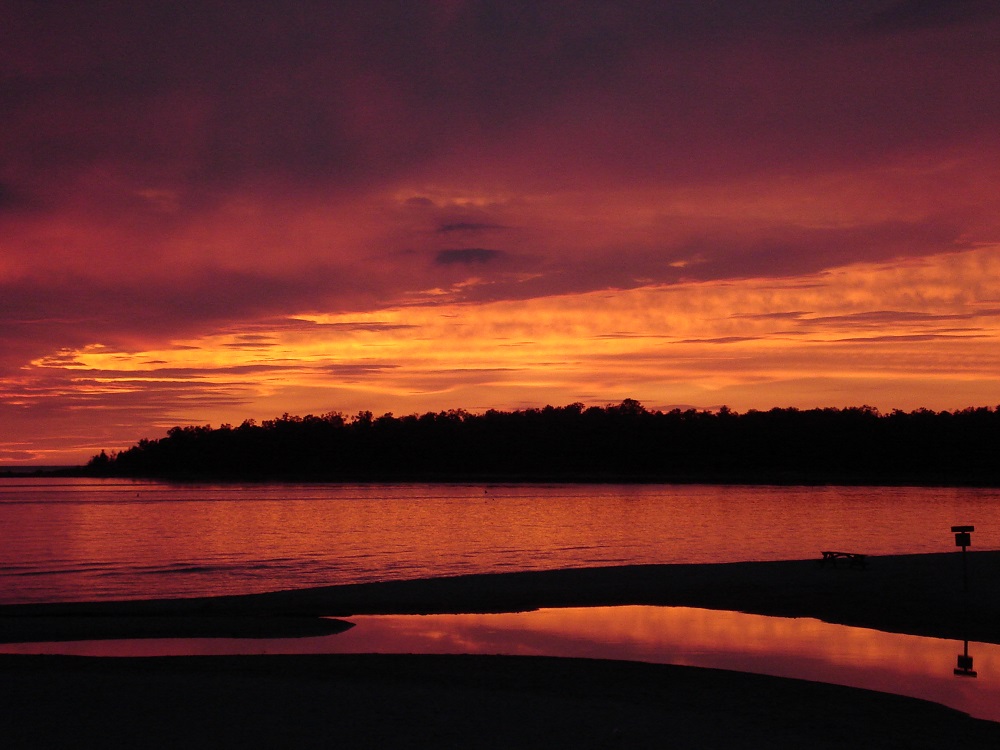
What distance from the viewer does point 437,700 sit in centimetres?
1627

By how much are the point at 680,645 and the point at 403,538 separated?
4026cm

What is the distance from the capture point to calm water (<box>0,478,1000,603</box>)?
40.2 m

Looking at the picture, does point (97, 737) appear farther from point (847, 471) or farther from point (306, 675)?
point (847, 471)

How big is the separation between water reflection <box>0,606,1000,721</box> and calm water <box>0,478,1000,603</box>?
38.0 ft

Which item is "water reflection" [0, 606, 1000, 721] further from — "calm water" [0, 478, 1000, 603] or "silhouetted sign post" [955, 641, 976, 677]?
"calm water" [0, 478, 1000, 603]

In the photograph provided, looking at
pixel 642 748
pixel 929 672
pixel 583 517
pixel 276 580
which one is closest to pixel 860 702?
pixel 929 672

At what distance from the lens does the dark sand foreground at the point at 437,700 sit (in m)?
13.9

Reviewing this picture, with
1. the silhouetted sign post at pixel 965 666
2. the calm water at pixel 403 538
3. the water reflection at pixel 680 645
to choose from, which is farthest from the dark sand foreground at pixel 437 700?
the calm water at pixel 403 538

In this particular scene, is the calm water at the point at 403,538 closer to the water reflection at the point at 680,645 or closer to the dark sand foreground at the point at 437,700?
the water reflection at the point at 680,645

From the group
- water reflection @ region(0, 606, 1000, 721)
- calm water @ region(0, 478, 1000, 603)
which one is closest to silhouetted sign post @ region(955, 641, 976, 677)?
water reflection @ region(0, 606, 1000, 721)

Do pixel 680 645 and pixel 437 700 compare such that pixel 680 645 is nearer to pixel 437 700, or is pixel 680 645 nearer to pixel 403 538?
pixel 437 700

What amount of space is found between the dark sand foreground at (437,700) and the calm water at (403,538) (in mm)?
13624

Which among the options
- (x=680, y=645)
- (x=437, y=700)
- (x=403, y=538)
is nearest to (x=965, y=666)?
(x=680, y=645)

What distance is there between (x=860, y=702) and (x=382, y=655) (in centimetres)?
1033
